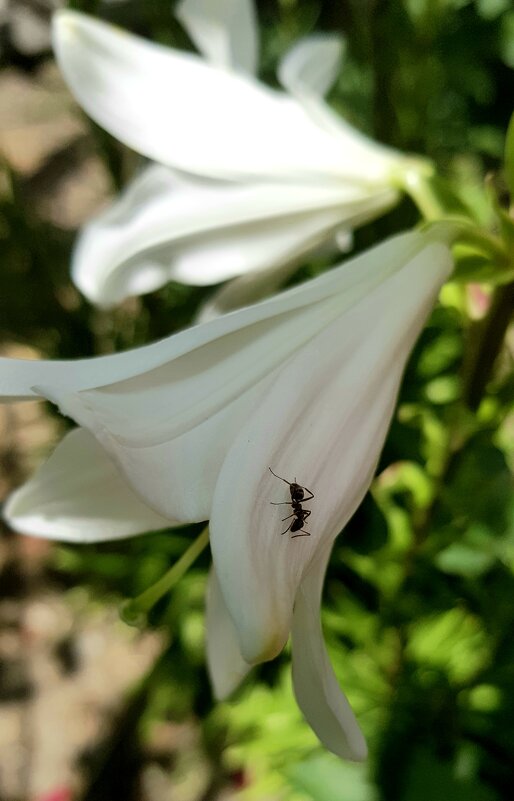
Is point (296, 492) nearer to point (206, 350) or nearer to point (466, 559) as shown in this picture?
point (206, 350)

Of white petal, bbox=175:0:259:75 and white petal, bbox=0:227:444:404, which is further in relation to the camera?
white petal, bbox=175:0:259:75

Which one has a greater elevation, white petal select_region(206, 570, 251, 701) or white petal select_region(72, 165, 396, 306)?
white petal select_region(72, 165, 396, 306)

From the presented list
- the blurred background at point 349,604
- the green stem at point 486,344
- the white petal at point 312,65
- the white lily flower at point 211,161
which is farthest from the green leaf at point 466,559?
the white petal at point 312,65

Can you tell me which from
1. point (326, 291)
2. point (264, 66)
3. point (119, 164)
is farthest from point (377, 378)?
point (264, 66)

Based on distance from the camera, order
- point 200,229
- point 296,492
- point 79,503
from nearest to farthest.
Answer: point 296,492 < point 79,503 < point 200,229

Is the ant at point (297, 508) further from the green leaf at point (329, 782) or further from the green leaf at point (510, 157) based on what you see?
the green leaf at point (329, 782)

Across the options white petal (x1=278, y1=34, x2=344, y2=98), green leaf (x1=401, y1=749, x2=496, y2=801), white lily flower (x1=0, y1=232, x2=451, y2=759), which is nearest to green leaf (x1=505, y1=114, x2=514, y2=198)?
white lily flower (x1=0, y1=232, x2=451, y2=759)

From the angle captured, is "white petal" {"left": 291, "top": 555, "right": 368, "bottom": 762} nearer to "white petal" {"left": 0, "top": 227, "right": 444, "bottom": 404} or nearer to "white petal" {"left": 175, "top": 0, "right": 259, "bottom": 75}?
"white petal" {"left": 0, "top": 227, "right": 444, "bottom": 404}

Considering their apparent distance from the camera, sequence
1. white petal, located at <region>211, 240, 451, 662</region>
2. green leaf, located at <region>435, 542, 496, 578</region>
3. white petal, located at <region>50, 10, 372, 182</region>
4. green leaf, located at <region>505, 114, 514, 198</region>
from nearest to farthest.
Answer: white petal, located at <region>211, 240, 451, 662</region> < green leaf, located at <region>505, 114, 514, 198</region> < white petal, located at <region>50, 10, 372, 182</region> < green leaf, located at <region>435, 542, 496, 578</region>

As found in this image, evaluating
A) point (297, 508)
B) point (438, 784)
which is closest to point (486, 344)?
point (297, 508)
